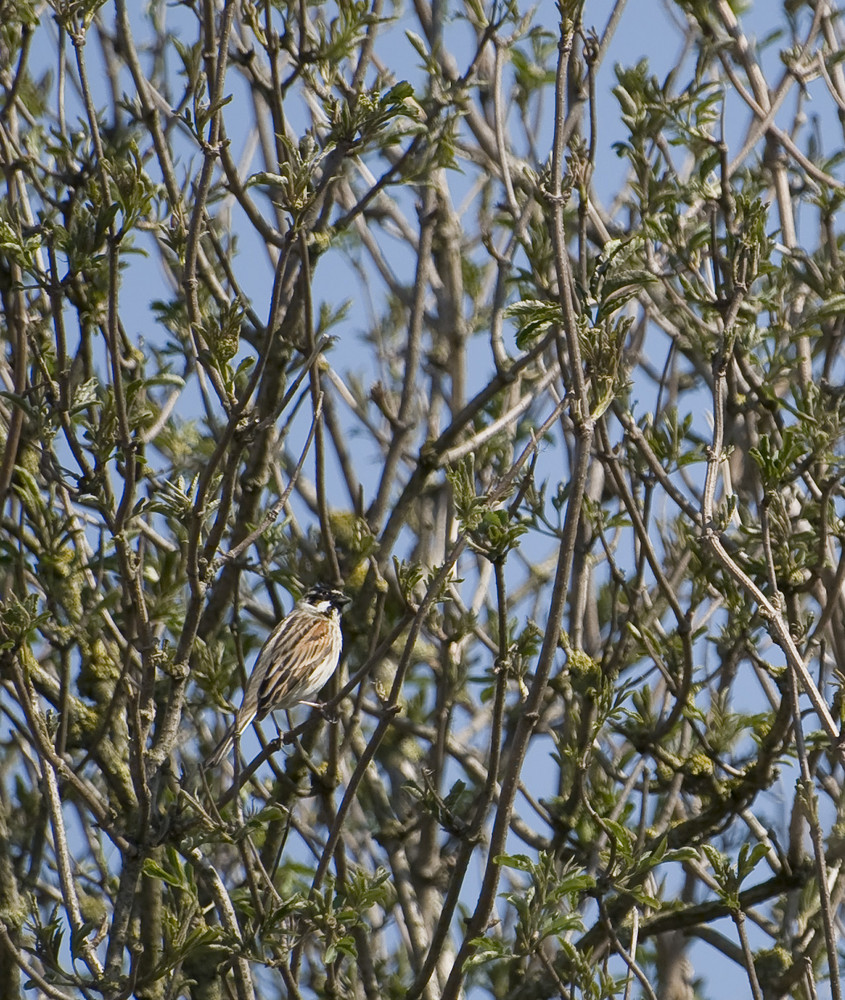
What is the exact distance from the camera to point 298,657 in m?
6.27

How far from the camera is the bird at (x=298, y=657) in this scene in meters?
5.91

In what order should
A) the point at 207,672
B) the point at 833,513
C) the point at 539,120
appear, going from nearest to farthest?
the point at 833,513, the point at 207,672, the point at 539,120

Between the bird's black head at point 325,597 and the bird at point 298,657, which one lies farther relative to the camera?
the bird at point 298,657

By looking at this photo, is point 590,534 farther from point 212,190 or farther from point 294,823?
point 212,190

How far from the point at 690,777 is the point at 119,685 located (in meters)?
2.22

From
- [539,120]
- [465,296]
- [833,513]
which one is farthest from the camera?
[465,296]

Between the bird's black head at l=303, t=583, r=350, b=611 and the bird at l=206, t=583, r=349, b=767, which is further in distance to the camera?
the bird at l=206, t=583, r=349, b=767

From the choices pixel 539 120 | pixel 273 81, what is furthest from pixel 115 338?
pixel 539 120

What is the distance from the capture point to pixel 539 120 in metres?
7.02

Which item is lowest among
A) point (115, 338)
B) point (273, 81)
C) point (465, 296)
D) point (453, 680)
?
point (115, 338)

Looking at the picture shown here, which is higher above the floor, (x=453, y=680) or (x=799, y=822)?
(x=453, y=680)

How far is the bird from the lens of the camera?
233 inches

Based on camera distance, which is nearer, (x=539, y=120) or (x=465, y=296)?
(x=539, y=120)

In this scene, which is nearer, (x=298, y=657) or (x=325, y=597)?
(x=325, y=597)
